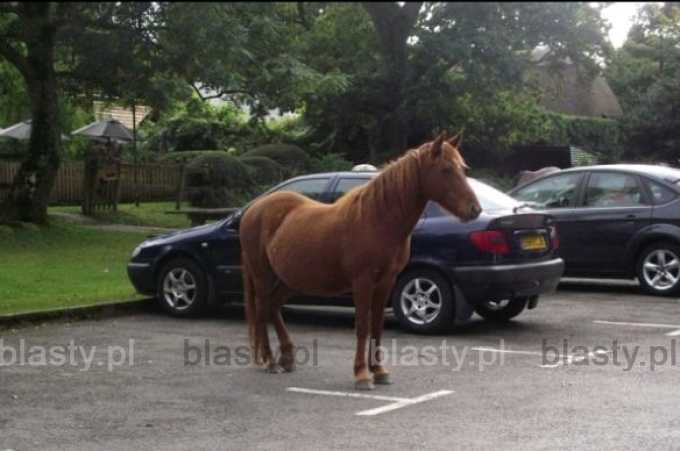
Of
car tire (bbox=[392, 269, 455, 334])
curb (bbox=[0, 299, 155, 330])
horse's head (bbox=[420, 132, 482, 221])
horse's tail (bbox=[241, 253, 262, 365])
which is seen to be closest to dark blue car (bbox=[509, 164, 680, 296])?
car tire (bbox=[392, 269, 455, 334])

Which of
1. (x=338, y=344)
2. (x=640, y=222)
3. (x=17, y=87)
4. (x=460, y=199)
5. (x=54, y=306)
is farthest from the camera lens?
(x=17, y=87)

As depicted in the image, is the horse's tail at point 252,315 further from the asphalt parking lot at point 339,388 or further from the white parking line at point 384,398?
the white parking line at point 384,398

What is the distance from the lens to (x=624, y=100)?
24219 mm

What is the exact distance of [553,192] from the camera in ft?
48.4

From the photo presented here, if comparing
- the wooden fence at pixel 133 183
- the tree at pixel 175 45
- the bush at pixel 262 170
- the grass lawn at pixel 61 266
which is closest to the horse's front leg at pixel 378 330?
the tree at pixel 175 45

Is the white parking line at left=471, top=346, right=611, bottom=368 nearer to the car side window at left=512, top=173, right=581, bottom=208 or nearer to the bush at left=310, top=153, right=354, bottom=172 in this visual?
the bush at left=310, top=153, right=354, bottom=172

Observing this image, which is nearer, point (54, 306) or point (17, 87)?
point (54, 306)

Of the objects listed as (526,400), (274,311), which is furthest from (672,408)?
(274,311)

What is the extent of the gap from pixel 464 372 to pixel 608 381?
118 centimetres

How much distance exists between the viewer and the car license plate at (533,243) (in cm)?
1071

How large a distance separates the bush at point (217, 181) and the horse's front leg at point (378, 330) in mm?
15501

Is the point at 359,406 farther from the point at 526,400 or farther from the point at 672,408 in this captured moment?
the point at 672,408

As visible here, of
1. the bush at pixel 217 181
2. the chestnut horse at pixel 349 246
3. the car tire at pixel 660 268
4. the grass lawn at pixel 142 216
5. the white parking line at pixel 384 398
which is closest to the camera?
the white parking line at pixel 384 398

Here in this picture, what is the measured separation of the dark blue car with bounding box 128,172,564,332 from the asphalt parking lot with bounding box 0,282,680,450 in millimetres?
322
